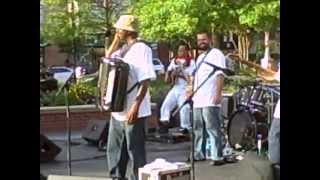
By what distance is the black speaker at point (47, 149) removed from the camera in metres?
3.77

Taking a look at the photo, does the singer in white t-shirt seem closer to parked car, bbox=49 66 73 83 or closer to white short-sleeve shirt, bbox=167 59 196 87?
white short-sleeve shirt, bbox=167 59 196 87

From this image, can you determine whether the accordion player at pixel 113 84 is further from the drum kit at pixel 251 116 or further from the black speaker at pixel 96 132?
the drum kit at pixel 251 116

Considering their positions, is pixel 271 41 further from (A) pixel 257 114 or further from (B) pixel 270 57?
(A) pixel 257 114

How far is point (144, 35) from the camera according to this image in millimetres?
4207

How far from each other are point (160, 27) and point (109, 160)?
3.10ft

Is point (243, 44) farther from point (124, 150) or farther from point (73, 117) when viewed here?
point (73, 117)

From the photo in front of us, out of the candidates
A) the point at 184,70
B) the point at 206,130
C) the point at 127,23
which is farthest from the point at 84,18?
the point at 206,130

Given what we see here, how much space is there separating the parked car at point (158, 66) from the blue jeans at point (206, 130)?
377 millimetres

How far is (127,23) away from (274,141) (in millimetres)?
1212

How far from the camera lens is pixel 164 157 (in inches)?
165

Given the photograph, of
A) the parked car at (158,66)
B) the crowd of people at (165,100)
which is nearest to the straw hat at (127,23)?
the crowd of people at (165,100)
